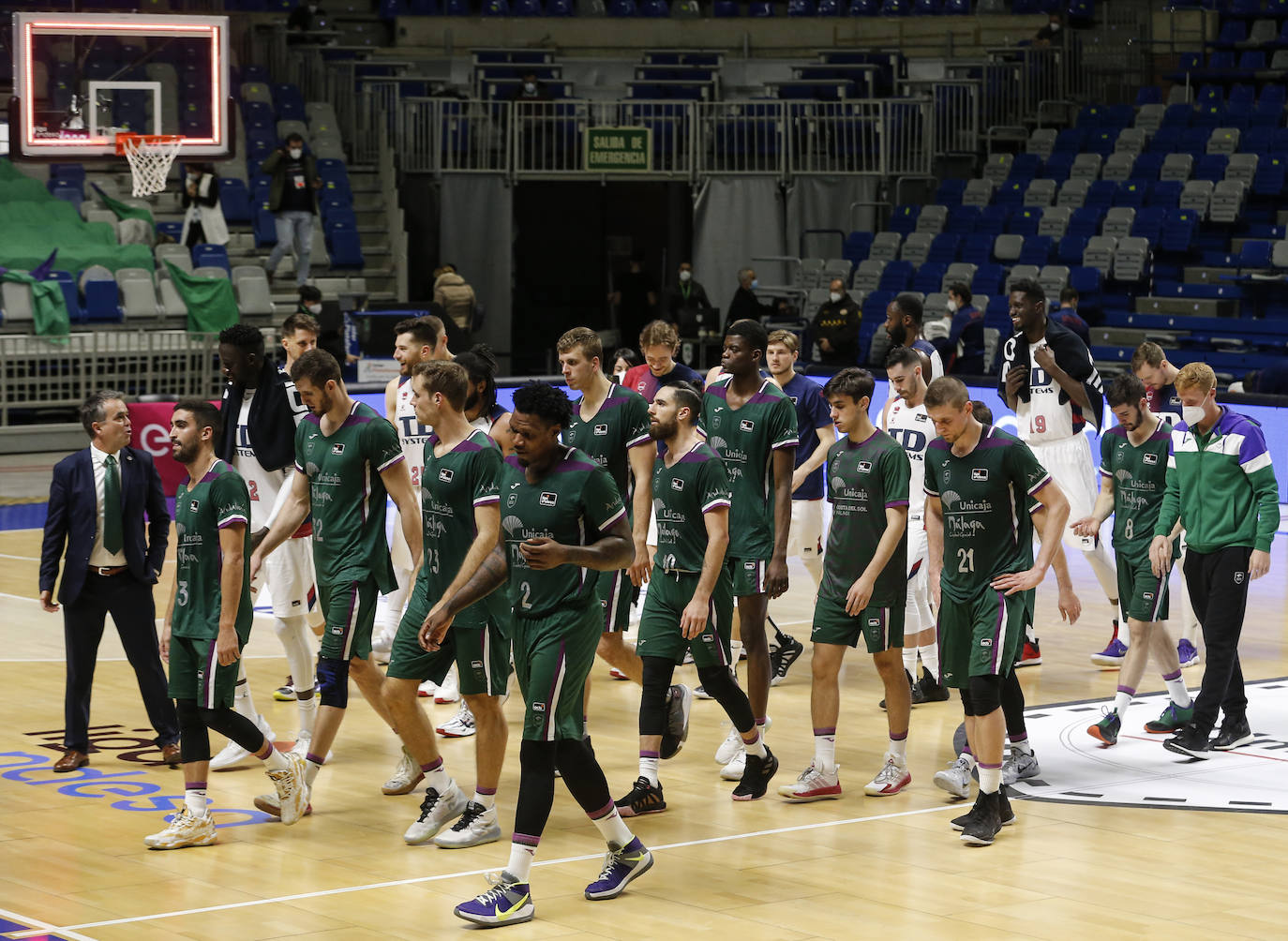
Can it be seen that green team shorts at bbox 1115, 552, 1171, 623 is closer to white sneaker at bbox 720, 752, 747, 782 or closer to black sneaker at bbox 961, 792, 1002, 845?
black sneaker at bbox 961, 792, 1002, 845

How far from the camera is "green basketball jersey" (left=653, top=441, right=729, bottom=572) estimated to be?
8328 millimetres

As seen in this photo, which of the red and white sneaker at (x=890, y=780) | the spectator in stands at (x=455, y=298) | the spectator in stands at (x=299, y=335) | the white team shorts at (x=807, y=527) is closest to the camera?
the red and white sneaker at (x=890, y=780)

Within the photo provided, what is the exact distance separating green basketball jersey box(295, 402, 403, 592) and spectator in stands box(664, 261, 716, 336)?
53.5 feet

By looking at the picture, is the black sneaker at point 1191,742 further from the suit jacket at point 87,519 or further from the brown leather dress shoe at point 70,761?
the brown leather dress shoe at point 70,761

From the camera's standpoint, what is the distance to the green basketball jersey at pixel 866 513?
28.4 feet

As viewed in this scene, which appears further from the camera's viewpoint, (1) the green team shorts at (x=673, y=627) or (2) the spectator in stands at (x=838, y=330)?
(2) the spectator in stands at (x=838, y=330)

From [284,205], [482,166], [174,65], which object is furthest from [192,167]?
[174,65]

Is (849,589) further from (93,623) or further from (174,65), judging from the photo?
(174,65)

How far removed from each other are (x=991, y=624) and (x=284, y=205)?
17259mm

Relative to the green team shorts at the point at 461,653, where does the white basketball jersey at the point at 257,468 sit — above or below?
above

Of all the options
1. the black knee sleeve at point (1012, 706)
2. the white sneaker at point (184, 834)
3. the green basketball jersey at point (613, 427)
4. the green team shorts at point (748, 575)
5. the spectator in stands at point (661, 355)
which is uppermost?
the spectator in stands at point (661, 355)

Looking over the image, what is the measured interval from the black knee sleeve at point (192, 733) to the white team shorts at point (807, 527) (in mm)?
4589

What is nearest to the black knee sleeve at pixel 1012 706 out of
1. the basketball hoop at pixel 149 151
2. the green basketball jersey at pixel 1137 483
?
the green basketball jersey at pixel 1137 483

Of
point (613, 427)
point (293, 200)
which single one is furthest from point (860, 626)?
point (293, 200)
